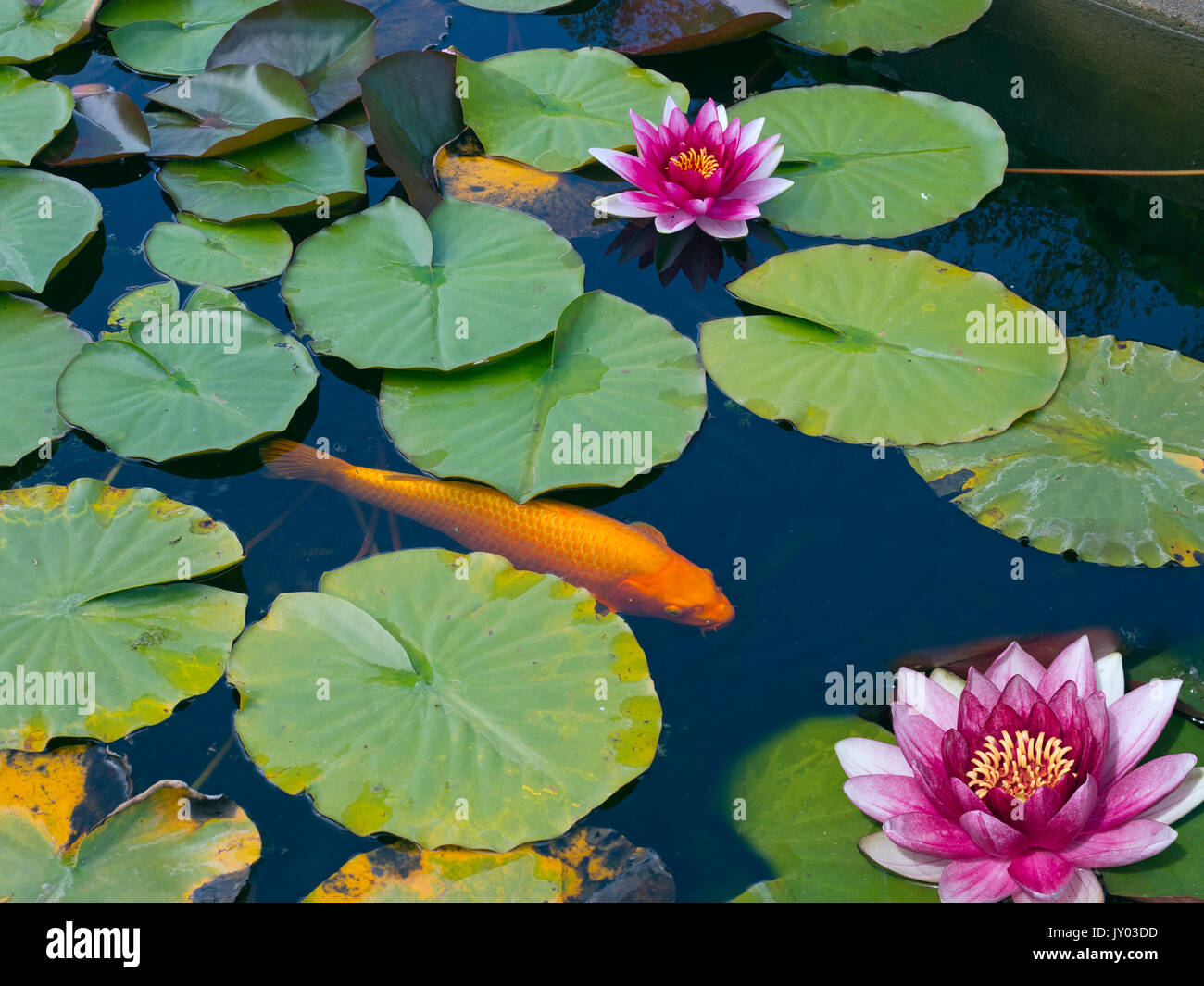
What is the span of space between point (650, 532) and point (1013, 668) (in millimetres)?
967

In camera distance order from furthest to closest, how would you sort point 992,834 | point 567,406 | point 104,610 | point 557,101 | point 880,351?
point 557,101, point 880,351, point 567,406, point 104,610, point 992,834

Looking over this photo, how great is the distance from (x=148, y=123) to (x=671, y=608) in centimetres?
303

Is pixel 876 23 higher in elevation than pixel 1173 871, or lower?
higher

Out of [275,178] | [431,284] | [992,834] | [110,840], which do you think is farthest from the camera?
[275,178]

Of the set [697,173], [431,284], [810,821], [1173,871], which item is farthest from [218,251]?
[1173,871]

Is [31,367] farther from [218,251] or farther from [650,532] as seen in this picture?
[650,532]

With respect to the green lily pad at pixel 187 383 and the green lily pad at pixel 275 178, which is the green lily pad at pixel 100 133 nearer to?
the green lily pad at pixel 275 178

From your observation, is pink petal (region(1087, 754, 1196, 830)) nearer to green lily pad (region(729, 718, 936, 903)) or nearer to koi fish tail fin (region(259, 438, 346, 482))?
green lily pad (region(729, 718, 936, 903))

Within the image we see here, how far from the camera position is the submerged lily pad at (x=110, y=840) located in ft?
6.61

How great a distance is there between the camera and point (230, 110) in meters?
3.75

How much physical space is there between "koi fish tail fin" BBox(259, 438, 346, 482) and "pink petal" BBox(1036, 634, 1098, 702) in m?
1.93
